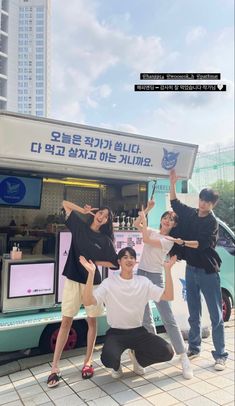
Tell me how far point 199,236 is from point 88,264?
3.66 ft

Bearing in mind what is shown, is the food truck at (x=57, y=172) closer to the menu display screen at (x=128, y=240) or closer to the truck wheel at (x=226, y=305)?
the menu display screen at (x=128, y=240)

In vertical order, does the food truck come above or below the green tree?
below

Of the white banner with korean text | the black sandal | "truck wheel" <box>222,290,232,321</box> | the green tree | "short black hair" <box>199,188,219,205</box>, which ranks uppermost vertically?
the green tree

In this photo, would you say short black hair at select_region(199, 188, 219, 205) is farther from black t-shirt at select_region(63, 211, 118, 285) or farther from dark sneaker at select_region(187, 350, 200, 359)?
dark sneaker at select_region(187, 350, 200, 359)

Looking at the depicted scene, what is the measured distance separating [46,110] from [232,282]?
3.64 m

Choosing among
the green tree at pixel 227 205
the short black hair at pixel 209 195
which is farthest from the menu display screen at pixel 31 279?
the green tree at pixel 227 205

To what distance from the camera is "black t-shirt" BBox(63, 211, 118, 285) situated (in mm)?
2943

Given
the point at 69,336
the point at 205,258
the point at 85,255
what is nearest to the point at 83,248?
the point at 85,255

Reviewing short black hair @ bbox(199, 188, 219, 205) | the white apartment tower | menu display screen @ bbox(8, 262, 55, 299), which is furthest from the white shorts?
the white apartment tower

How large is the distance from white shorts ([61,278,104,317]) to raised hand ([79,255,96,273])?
10.9 inches

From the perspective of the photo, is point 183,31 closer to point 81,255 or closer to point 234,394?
point 81,255

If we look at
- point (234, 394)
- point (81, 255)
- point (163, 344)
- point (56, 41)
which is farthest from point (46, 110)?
point (234, 394)

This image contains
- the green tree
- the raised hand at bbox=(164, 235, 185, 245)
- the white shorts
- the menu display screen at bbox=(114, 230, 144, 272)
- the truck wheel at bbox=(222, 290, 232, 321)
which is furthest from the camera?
the green tree

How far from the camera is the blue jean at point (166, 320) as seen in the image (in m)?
3.07
